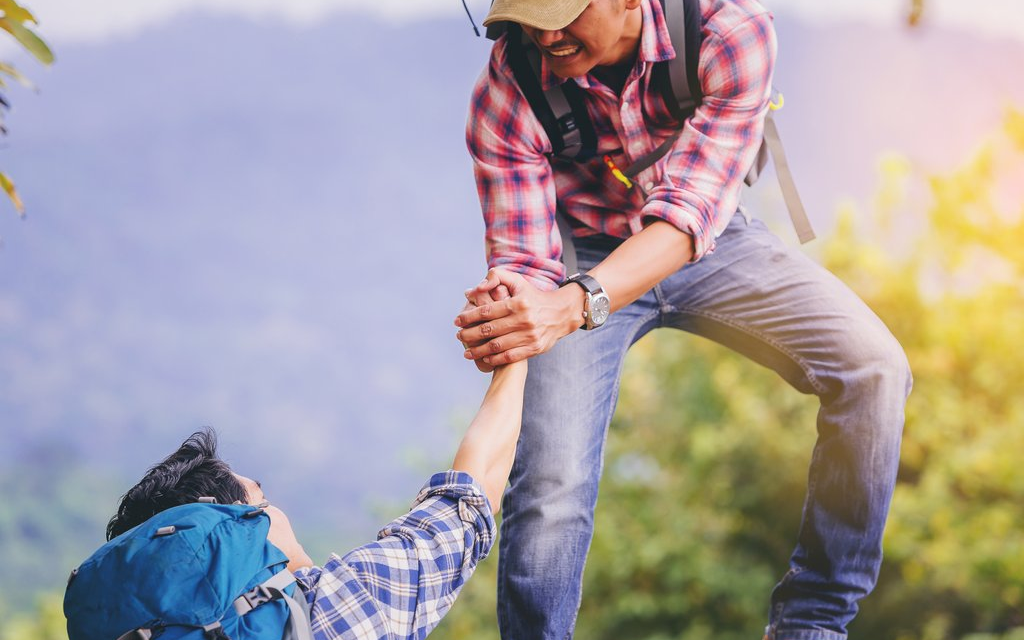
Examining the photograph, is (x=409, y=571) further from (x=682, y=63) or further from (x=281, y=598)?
(x=682, y=63)

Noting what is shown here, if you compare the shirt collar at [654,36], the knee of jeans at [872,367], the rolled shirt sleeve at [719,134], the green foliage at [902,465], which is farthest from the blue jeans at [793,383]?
the green foliage at [902,465]

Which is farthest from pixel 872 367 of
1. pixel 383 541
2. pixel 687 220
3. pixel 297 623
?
pixel 297 623

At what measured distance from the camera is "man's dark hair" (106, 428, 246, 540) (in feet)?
6.10

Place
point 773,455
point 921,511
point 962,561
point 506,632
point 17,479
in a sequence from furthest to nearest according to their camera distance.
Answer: point 17,479 → point 773,455 → point 921,511 → point 962,561 → point 506,632

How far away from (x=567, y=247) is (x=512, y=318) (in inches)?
14.2

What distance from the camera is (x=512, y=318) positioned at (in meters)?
2.15

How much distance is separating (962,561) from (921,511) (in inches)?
23.7

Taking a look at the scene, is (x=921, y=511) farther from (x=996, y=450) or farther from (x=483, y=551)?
(x=483, y=551)

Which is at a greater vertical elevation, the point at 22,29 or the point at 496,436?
the point at 22,29

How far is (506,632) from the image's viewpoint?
226cm

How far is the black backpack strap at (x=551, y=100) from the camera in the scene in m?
2.30

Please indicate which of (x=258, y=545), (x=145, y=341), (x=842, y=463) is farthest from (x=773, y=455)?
(x=145, y=341)

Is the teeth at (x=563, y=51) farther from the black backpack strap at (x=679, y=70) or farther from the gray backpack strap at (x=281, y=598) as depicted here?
the gray backpack strap at (x=281, y=598)

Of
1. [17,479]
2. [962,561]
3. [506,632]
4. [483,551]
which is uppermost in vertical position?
[483,551]
